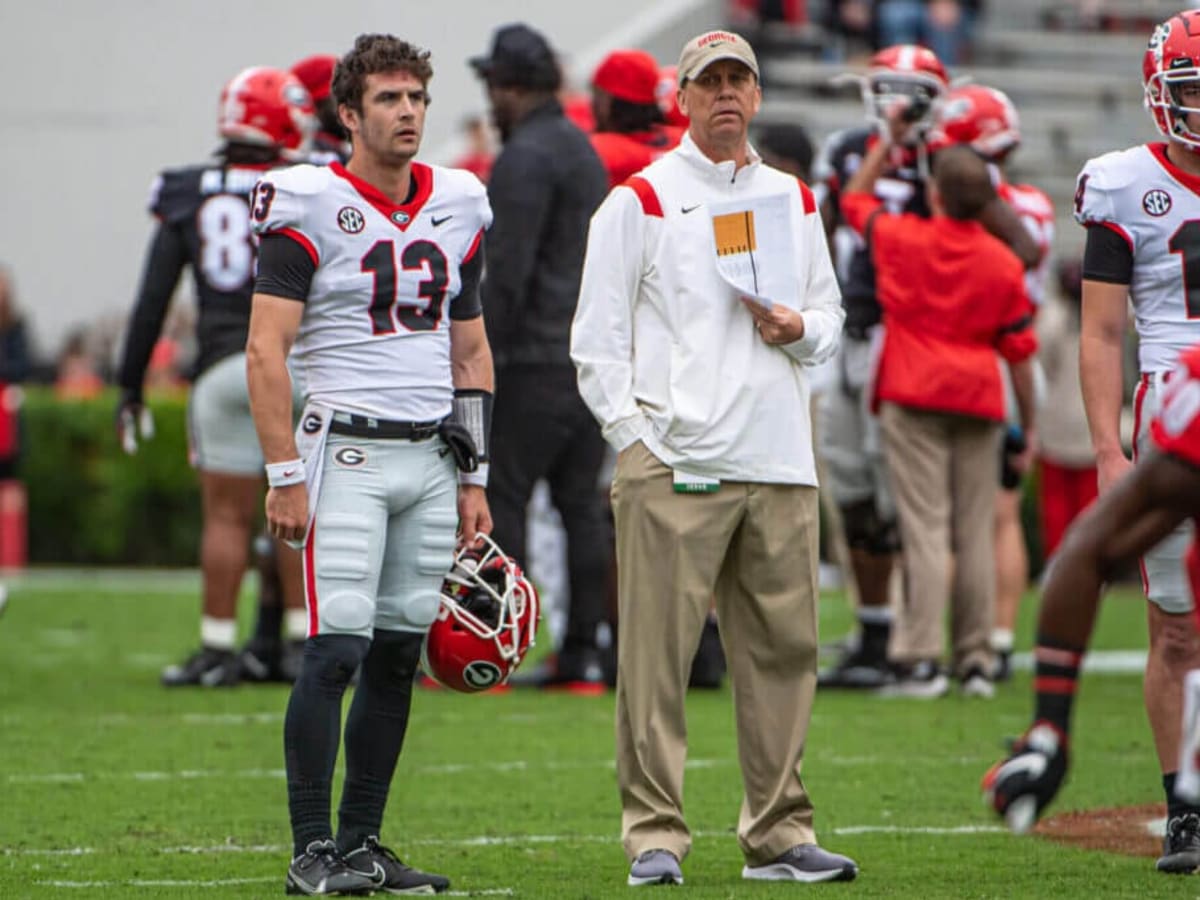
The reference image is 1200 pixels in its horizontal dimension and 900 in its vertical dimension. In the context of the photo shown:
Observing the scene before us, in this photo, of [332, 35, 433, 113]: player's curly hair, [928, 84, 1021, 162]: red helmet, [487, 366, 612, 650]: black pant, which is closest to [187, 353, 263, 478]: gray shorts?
[487, 366, 612, 650]: black pant

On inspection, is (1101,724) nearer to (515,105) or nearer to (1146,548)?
(515,105)

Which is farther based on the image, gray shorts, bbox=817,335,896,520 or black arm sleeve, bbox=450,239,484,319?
gray shorts, bbox=817,335,896,520

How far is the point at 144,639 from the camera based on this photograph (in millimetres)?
11773

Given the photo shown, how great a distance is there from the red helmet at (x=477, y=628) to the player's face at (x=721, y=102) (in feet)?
3.74

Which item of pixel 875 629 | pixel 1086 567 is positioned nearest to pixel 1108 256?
pixel 1086 567

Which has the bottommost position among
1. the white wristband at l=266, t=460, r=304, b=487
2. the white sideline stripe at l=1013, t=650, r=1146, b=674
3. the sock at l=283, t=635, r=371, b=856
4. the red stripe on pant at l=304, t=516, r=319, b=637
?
the white sideline stripe at l=1013, t=650, r=1146, b=674

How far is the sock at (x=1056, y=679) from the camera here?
430cm

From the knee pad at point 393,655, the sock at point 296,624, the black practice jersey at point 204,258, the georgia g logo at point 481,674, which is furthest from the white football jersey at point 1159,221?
the sock at point 296,624

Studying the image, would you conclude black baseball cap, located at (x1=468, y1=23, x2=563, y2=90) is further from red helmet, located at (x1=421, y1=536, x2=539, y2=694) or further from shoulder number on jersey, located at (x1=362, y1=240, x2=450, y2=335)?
red helmet, located at (x1=421, y1=536, x2=539, y2=694)

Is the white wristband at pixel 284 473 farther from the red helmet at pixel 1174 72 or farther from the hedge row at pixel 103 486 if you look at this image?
the hedge row at pixel 103 486

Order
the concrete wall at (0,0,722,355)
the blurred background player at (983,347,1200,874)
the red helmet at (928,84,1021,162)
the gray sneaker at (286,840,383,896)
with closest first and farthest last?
1. the blurred background player at (983,347,1200,874)
2. the gray sneaker at (286,840,383,896)
3. the red helmet at (928,84,1021,162)
4. the concrete wall at (0,0,722,355)

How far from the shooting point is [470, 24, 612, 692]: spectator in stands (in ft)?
28.6

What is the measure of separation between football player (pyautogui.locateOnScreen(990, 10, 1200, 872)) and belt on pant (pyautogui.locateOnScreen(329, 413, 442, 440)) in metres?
1.66

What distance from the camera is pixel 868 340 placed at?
368 inches
